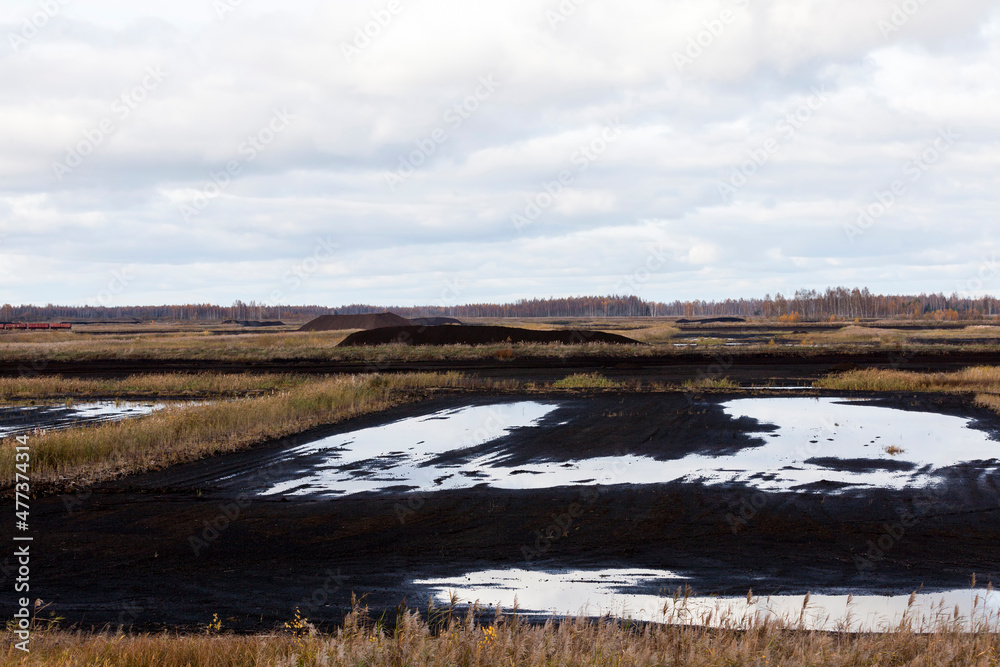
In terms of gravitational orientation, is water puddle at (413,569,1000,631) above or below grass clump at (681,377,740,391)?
below

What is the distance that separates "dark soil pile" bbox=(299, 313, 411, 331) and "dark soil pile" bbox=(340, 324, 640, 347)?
115 ft

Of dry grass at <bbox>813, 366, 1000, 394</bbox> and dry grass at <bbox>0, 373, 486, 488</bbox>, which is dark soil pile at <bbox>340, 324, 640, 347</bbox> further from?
dry grass at <bbox>0, 373, 486, 488</bbox>

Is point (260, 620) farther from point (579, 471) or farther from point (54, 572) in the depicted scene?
point (579, 471)

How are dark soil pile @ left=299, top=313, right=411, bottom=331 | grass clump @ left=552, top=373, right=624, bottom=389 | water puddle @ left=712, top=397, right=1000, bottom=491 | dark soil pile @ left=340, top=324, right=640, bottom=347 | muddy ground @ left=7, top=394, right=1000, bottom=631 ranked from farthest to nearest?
dark soil pile @ left=299, top=313, right=411, bottom=331 < dark soil pile @ left=340, top=324, right=640, bottom=347 < grass clump @ left=552, top=373, right=624, bottom=389 < water puddle @ left=712, top=397, right=1000, bottom=491 < muddy ground @ left=7, top=394, right=1000, bottom=631

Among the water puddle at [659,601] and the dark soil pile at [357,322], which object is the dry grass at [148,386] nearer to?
the water puddle at [659,601]

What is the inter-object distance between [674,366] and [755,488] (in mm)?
30330

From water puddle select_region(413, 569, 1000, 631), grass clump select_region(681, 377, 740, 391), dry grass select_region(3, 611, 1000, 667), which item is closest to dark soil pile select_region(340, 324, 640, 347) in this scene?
grass clump select_region(681, 377, 740, 391)

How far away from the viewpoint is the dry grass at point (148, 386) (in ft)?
108

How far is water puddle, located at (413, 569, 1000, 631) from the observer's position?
24.6ft

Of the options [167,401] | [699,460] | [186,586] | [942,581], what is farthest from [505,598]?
[167,401]

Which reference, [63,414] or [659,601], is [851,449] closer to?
[659,601]

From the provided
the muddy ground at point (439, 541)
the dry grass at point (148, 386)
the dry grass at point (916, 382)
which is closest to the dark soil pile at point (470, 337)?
the dry grass at point (148, 386)

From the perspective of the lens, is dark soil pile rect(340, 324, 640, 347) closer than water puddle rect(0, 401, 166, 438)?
No

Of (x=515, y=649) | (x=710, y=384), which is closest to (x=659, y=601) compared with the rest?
(x=515, y=649)
